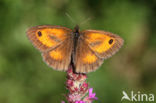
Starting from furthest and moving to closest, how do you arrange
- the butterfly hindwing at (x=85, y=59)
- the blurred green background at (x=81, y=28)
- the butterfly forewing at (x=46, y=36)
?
the blurred green background at (x=81, y=28)
the butterfly forewing at (x=46, y=36)
the butterfly hindwing at (x=85, y=59)

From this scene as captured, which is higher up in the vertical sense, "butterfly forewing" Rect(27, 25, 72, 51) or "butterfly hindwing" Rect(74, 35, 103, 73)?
"butterfly forewing" Rect(27, 25, 72, 51)

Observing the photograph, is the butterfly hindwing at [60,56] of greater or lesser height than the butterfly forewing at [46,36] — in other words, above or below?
below

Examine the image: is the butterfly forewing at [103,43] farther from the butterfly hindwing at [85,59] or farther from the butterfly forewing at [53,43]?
the butterfly forewing at [53,43]

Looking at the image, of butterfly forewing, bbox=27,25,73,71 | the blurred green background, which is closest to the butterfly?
butterfly forewing, bbox=27,25,73,71

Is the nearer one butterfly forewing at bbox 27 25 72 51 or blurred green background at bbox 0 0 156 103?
butterfly forewing at bbox 27 25 72 51

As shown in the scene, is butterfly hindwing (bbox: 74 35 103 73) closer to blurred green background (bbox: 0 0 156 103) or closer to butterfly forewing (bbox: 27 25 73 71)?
butterfly forewing (bbox: 27 25 73 71)


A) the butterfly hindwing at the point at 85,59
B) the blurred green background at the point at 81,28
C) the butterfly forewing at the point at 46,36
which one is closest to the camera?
→ the butterfly hindwing at the point at 85,59

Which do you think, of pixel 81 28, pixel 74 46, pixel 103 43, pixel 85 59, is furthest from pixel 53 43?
pixel 81 28

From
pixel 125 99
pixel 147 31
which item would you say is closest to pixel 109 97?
pixel 125 99

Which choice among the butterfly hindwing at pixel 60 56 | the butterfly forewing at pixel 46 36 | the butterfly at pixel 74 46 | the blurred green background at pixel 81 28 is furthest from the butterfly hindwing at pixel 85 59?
the blurred green background at pixel 81 28
